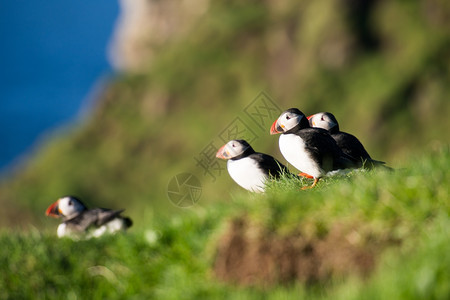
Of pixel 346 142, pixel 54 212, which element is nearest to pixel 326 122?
pixel 346 142

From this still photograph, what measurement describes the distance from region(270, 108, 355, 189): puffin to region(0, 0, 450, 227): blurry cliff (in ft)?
217

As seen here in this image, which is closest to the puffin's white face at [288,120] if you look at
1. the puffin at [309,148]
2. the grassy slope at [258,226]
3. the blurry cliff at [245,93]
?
the puffin at [309,148]

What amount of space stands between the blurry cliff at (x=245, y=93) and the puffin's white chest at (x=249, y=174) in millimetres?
66241

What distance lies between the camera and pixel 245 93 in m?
104

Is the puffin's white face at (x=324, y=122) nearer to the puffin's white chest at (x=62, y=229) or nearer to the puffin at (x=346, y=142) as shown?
the puffin at (x=346, y=142)

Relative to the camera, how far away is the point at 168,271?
279 inches

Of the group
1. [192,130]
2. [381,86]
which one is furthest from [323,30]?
[192,130]

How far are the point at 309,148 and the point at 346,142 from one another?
1.09 meters

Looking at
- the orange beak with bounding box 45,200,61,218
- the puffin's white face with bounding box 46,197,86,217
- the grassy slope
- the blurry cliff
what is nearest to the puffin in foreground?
the puffin's white face with bounding box 46,197,86,217

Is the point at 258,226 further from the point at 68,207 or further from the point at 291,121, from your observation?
the point at 68,207

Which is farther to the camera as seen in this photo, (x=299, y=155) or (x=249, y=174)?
(x=249, y=174)

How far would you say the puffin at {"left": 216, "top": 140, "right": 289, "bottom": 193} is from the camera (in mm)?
10038

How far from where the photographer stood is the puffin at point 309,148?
9430 millimetres

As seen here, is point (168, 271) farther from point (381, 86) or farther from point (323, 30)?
point (323, 30)
